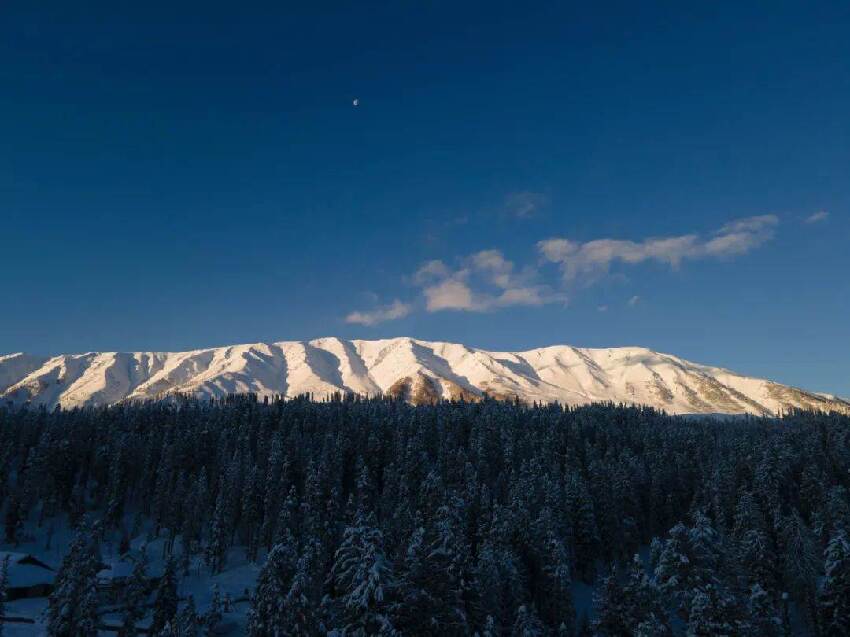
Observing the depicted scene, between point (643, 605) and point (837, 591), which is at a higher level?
point (643, 605)

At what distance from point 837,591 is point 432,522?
40321 millimetres

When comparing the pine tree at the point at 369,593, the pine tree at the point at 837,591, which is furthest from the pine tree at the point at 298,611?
the pine tree at the point at 837,591

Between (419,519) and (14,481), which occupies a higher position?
(419,519)

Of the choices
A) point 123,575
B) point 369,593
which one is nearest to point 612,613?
point 369,593

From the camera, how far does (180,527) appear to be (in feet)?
367

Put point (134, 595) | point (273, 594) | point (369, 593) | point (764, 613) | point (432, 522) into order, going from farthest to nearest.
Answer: point (134, 595), point (764, 613), point (432, 522), point (273, 594), point (369, 593)

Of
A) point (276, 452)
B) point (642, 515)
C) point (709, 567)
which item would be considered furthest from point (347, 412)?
point (709, 567)

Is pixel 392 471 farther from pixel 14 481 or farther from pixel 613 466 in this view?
pixel 14 481

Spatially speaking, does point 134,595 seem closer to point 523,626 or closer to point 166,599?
point 166,599

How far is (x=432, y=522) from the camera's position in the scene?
51.3 meters

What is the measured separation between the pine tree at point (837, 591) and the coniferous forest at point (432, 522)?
189mm

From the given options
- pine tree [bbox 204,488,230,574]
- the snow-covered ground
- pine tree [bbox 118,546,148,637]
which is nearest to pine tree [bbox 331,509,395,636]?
pine tree [bbox 118,546,148,637]

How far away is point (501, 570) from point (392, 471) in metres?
50.9

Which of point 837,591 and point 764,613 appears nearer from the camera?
point 764,613
